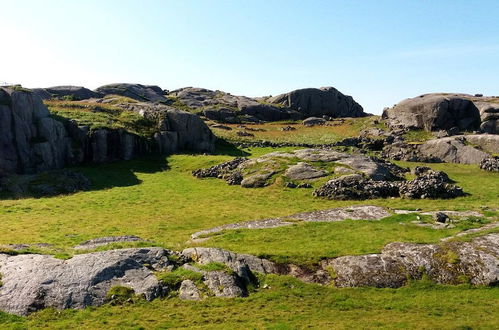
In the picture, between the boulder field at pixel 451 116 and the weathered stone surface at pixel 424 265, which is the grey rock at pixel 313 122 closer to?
the boulder field at pixel 451 116

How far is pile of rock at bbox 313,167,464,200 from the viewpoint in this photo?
47.1 meters

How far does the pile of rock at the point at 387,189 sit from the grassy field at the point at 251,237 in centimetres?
176

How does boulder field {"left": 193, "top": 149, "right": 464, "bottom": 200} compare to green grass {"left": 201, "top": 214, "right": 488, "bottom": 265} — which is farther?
boulder field {"left": 193, "top": 149, "right": 464, "bottom": 200}

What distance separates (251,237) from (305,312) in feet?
38.8

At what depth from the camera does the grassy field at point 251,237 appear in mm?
20422

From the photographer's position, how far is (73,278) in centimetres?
2319

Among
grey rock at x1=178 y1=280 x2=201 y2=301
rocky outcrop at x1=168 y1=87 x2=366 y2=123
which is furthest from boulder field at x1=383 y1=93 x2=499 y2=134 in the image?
grey rock at x1=178 y1=280 x2=201 y2=301

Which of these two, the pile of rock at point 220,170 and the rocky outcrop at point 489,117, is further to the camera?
the rocky outcrop at point 489,117

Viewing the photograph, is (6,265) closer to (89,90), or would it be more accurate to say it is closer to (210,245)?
(210,245)

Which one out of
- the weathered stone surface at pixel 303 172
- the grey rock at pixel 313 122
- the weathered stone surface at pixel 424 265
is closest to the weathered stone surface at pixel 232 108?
the grey rock at pixel 313 122

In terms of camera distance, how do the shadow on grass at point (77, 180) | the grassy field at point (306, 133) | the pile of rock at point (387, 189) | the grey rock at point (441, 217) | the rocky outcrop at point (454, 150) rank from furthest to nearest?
the grassy field at point (306, 133) < the rocky outcrop at point (454, 150) < the shadow on grass at point (77, 180) < the pile of rock at point (387, 189) < the grey rock at point (441, 217)

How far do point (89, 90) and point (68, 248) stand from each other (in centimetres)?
14509

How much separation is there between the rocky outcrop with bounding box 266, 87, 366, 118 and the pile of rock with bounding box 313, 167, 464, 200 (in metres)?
109

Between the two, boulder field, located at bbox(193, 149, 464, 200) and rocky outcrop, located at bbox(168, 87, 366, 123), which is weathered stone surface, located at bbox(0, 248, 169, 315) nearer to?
boulder field, located at bbox(193, 149, 464, 200)
